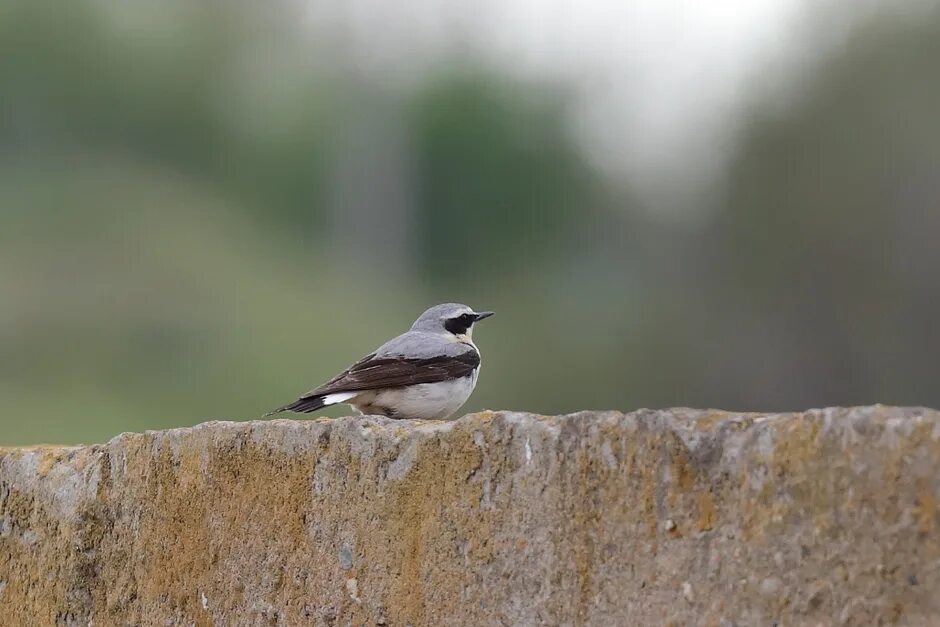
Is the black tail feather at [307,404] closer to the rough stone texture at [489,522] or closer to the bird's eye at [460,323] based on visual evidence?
the bird's eye at [460,323]

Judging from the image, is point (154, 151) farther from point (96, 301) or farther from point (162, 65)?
point (96, 301)

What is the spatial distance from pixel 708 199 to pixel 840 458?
34.8 metres

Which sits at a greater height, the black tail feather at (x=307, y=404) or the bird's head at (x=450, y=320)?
the bird's head at (x=450, y=320)

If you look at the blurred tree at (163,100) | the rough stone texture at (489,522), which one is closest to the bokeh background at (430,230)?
the blurred tree at (163,100)

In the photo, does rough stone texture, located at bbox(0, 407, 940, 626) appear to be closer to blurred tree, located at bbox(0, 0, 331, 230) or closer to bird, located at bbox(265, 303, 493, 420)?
bird, located at bbox(265, 303, 493, 420)

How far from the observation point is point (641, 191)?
3878cm

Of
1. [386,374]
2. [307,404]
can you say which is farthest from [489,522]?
[386,374]

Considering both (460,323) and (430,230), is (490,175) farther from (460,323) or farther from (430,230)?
(460,323)

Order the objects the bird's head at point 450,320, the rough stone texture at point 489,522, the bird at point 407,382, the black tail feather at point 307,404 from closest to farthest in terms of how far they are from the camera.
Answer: the rough stone texture at point 489,522 → the black tail feather at point 307,404 → the bird at point 407,382 → the bird's head at point 450,320

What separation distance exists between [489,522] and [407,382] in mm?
2843

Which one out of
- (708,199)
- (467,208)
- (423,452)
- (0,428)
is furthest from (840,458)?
(467,208)

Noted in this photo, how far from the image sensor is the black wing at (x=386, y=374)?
5.69 m

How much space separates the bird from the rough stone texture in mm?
1561

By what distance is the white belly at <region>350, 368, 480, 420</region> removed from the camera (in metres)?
5.88
